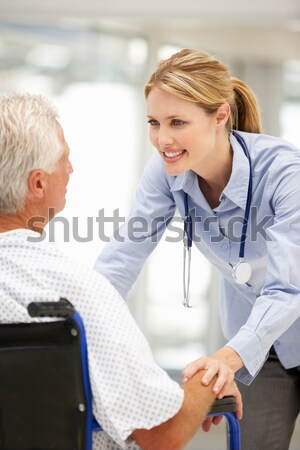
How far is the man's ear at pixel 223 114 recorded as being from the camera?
2.06 meters

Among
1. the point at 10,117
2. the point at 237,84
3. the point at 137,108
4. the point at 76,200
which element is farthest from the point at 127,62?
the point at 10,117

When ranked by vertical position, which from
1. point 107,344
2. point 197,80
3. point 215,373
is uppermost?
point 197,80

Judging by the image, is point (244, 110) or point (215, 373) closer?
point (215, 373)

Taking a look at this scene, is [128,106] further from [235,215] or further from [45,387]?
[45,387]

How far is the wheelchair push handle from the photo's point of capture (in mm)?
1337

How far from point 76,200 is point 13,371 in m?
3.47

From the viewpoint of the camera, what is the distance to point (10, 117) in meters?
1.52

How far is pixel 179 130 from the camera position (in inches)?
79.8

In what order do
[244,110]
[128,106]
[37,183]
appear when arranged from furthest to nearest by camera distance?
[128,106]
[244,110]
[37,183]

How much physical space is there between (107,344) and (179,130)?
2.53 feet

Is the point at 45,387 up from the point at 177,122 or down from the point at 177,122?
down

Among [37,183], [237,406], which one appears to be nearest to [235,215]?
[237,406]

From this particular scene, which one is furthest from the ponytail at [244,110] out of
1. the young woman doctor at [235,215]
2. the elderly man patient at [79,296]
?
the elderly man patient at [79,296]

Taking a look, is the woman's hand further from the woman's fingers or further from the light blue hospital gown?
the light blue hospital gown
